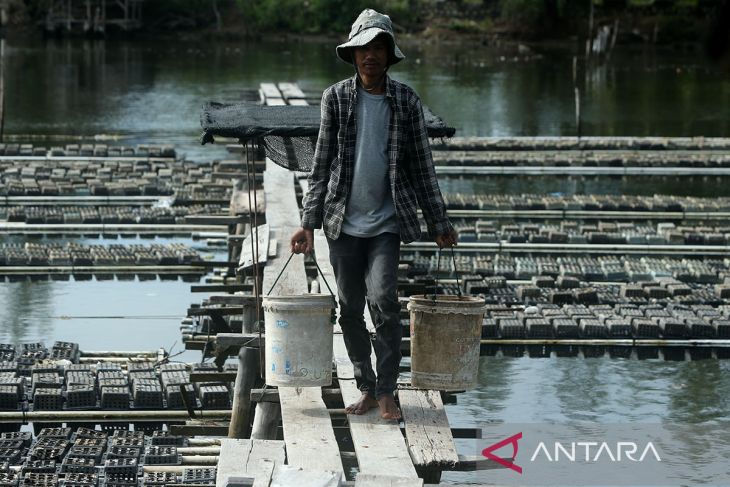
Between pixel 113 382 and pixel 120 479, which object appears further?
pixel 113 382

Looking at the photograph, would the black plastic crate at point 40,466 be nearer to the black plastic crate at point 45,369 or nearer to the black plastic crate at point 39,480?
the black plastic crate at point 39,480

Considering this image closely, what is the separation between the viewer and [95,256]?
2052 centimetres

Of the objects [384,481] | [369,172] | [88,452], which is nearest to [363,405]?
[384,481]

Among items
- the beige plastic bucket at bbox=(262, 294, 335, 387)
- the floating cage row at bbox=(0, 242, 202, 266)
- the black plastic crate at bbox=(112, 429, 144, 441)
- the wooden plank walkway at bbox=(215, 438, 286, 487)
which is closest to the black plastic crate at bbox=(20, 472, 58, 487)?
the black plastic crate at bbox=(112, 429, 144, 441)

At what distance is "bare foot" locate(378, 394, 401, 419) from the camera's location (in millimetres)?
8625

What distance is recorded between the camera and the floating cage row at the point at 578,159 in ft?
98.6

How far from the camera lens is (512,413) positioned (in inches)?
550

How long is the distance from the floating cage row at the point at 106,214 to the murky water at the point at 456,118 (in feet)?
11.4

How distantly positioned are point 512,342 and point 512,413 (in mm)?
2263

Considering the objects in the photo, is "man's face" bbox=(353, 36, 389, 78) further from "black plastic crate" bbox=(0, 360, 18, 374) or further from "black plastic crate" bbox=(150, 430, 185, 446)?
"black plastic crate" bbox=(0, 360, 18, 374)

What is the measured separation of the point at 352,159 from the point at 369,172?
123 mm

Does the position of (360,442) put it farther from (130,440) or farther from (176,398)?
(176,398)

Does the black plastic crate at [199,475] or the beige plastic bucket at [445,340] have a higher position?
the beige plastic bucket at [445,340]

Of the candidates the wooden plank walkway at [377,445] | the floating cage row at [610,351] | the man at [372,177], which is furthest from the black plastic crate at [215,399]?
the man at [372,177]
